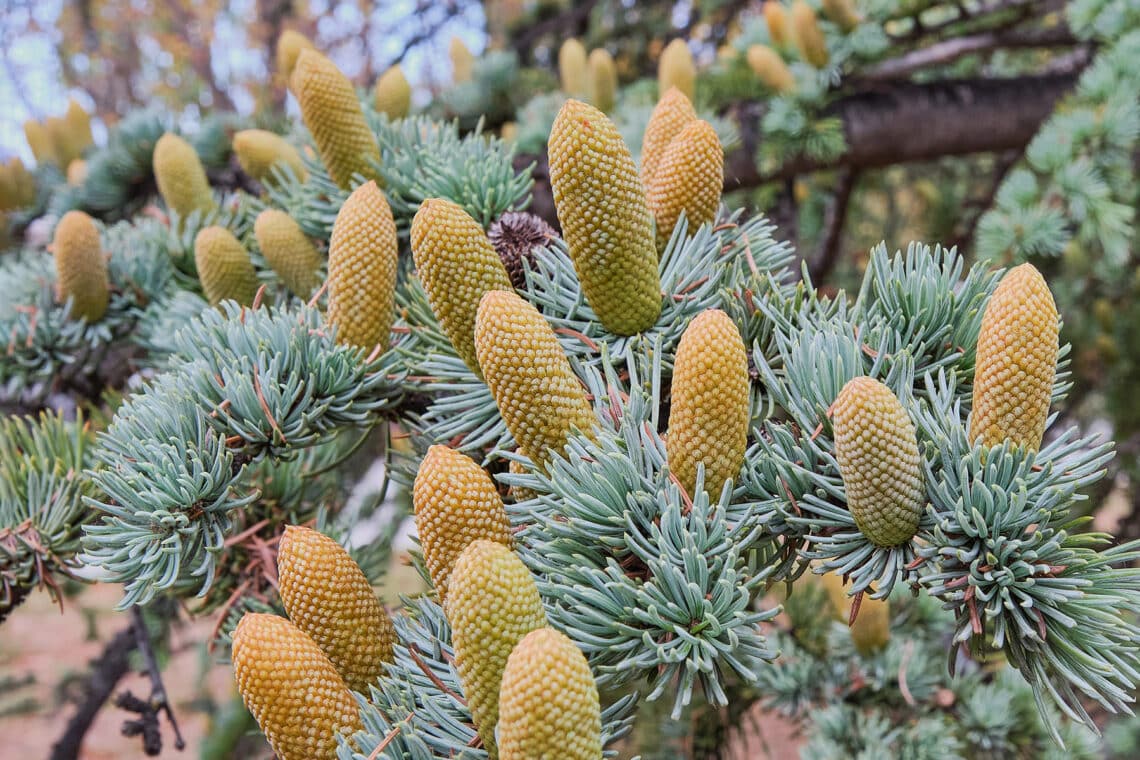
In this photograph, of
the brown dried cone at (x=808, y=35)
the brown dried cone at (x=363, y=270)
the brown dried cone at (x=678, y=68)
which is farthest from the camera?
the brown dried cone at (x=808, y=35)

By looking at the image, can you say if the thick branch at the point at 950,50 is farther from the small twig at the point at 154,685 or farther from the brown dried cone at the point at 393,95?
the small twig at the point at 154,685

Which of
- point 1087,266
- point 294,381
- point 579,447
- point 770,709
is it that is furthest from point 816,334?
point 1087,266

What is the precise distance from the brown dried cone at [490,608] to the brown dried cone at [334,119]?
55 centimetres

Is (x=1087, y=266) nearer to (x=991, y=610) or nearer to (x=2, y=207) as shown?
(x=991, y=610)

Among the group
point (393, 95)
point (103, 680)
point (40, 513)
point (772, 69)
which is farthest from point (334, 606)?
point (103, 680)

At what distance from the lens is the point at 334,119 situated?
858 mm

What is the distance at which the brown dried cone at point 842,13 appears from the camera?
5.06 feet

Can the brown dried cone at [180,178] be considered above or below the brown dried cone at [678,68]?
above

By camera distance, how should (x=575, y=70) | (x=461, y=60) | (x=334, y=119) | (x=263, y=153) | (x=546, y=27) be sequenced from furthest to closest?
(x=546, y=27) → (x=461, y=60) → (x=575, y=70) → (x=263, y=153) → (x=334, y=119)

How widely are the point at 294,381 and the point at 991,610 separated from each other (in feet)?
1.60

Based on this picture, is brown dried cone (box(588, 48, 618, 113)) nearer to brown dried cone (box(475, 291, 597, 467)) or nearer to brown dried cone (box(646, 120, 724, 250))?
brown dried cone (box(646, 120, 724, 250))

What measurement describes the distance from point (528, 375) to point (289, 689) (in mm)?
227

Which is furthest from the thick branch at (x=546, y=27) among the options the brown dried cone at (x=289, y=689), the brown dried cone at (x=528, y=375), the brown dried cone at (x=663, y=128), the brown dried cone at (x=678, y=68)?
the brown dried cone at (x=289, y=689)

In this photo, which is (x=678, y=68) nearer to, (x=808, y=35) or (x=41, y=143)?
(x=808, y=35)
